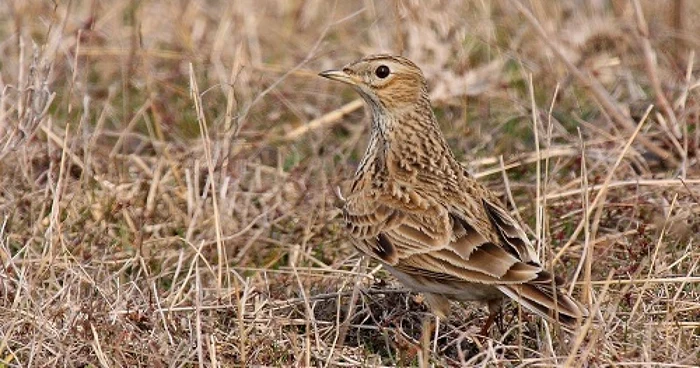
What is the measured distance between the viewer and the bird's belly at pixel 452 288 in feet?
17.2

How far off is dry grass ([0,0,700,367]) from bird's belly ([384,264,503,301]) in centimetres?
18

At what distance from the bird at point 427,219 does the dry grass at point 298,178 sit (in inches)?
8.3

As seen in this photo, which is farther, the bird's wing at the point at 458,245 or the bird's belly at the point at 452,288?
the bird's belly at the point at 452,288

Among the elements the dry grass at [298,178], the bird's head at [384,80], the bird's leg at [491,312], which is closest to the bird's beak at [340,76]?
the bird's head at [384,80]

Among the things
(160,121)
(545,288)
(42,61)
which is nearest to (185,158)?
(160,121)

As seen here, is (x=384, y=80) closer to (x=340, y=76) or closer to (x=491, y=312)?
(x=340, y=76)

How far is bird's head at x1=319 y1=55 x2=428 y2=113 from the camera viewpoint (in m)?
6.20

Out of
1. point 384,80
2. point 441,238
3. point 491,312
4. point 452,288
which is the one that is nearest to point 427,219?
point 441,238

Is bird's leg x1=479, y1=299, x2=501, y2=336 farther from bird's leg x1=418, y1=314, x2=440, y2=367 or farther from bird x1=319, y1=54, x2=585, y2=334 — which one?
bird's leg x1=418, y1=314, x2=440, y2=367

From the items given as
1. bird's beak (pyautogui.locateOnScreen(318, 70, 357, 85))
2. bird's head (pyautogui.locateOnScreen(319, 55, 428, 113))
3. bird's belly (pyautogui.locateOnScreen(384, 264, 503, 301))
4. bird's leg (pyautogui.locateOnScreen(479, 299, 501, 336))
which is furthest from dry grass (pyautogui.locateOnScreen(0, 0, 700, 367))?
bird's head (pyautogui.locateOnScreen(319, 55, 428, 113))

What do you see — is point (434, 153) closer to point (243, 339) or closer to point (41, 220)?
point (243, 339)

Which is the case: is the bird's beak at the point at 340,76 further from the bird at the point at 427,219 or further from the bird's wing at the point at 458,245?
the bird's wing at the point at 458,245

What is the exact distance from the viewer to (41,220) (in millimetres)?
6594

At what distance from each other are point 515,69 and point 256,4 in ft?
7.48
